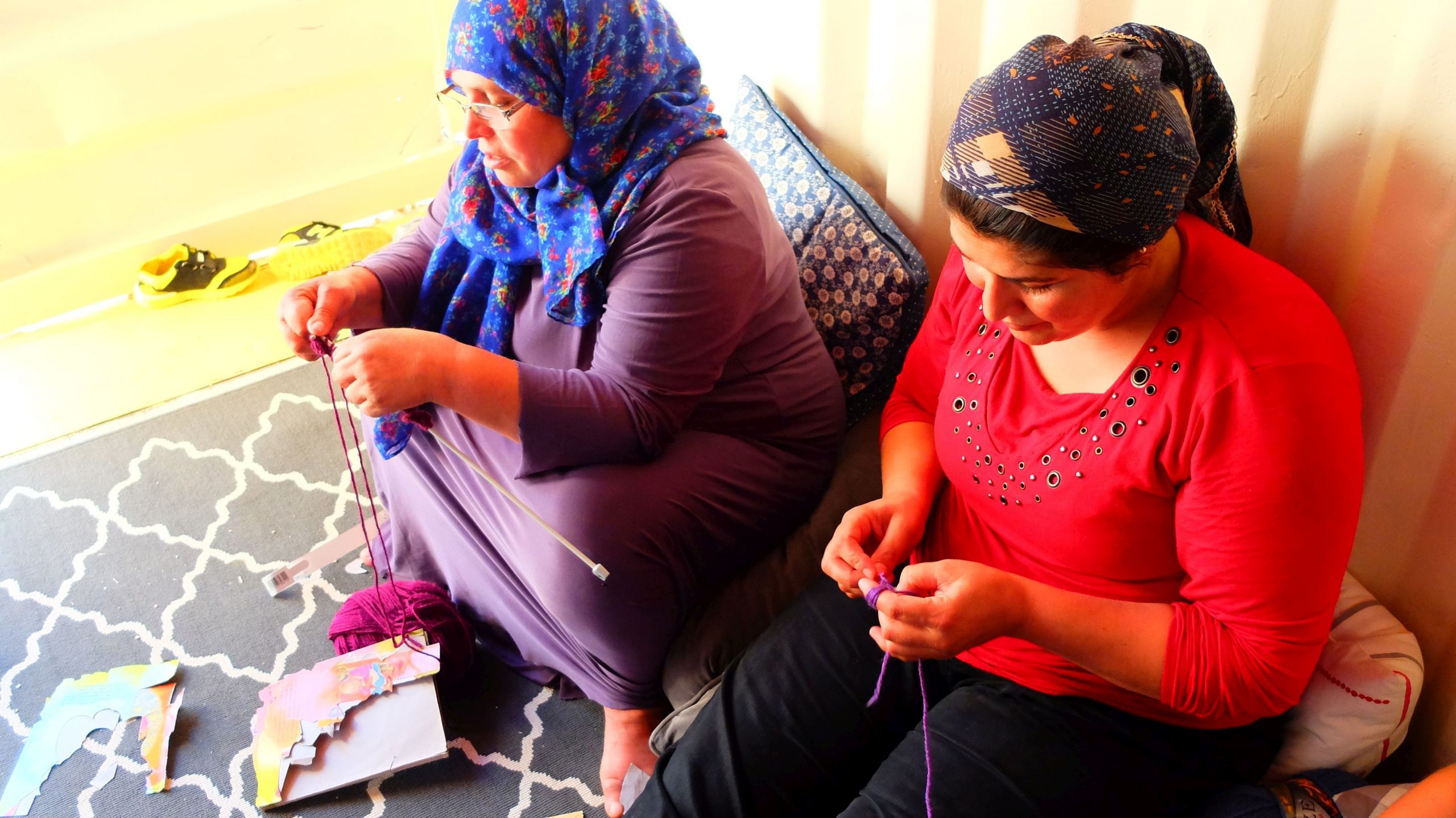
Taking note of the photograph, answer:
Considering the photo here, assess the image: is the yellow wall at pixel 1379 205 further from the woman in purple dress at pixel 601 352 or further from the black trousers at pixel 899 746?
the woman in purple dress at pixel 601 352

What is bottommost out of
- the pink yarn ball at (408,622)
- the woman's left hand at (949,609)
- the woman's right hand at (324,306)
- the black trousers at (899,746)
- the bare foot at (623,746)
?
the bare foot at (623,746)

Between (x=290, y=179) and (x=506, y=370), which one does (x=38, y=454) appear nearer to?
(x=290, y=179)

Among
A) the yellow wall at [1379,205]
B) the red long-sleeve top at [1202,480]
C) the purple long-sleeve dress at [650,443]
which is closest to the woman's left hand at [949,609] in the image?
the red long-sleeve top at [1202,480]

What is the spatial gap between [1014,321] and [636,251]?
55 centimetres

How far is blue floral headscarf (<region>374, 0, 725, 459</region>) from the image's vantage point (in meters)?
1.28

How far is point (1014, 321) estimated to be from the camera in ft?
3.22

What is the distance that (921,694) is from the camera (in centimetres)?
120

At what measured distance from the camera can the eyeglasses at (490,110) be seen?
1320 mm

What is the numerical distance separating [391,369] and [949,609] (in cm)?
78

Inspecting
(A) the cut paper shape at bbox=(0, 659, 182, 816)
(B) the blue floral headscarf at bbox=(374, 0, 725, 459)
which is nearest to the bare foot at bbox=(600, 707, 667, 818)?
(B) the blue floral headscarf at bbox=(374, 0, 725, 459)

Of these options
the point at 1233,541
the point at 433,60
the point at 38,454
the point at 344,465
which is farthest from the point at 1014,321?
the point at 433,60

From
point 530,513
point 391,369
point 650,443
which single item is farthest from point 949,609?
point 391,369

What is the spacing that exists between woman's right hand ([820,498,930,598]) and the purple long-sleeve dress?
0.99 ft

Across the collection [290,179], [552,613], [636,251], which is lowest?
[552,613]
